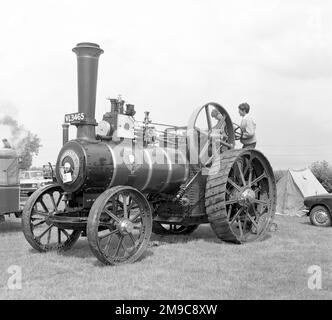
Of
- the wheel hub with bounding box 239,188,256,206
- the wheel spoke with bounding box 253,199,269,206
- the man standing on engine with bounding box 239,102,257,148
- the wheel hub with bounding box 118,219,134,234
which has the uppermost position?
the man standing on engine with bounding box 239,102,257,148

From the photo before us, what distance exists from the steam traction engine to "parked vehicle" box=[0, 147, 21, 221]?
97 centimetres

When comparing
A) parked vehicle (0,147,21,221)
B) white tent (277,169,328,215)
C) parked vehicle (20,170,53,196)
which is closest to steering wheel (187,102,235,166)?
parked vehicle (0,147,21,221)

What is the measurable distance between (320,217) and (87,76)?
701cm

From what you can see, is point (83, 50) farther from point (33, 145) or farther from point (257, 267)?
point (33, 145)

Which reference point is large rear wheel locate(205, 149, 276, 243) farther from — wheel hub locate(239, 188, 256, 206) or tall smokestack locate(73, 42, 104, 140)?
tall smokestack locate(73, 42, 104, 140)

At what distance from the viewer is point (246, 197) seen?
7211mm

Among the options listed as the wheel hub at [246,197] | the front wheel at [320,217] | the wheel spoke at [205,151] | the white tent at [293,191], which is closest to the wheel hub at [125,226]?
the wheel spoke at [205,151]

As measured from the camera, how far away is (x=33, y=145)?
45938mm

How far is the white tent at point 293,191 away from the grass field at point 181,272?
6.11 meters

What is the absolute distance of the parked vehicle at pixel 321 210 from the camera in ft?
34.7

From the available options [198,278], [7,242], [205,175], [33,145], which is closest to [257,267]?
[198,278]

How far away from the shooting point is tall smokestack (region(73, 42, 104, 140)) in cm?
570

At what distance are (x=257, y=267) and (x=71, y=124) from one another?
9.43ft

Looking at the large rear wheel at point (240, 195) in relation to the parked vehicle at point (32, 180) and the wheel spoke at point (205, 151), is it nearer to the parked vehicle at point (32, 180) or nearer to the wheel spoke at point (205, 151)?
the wheel spoke at point (205, 151)
